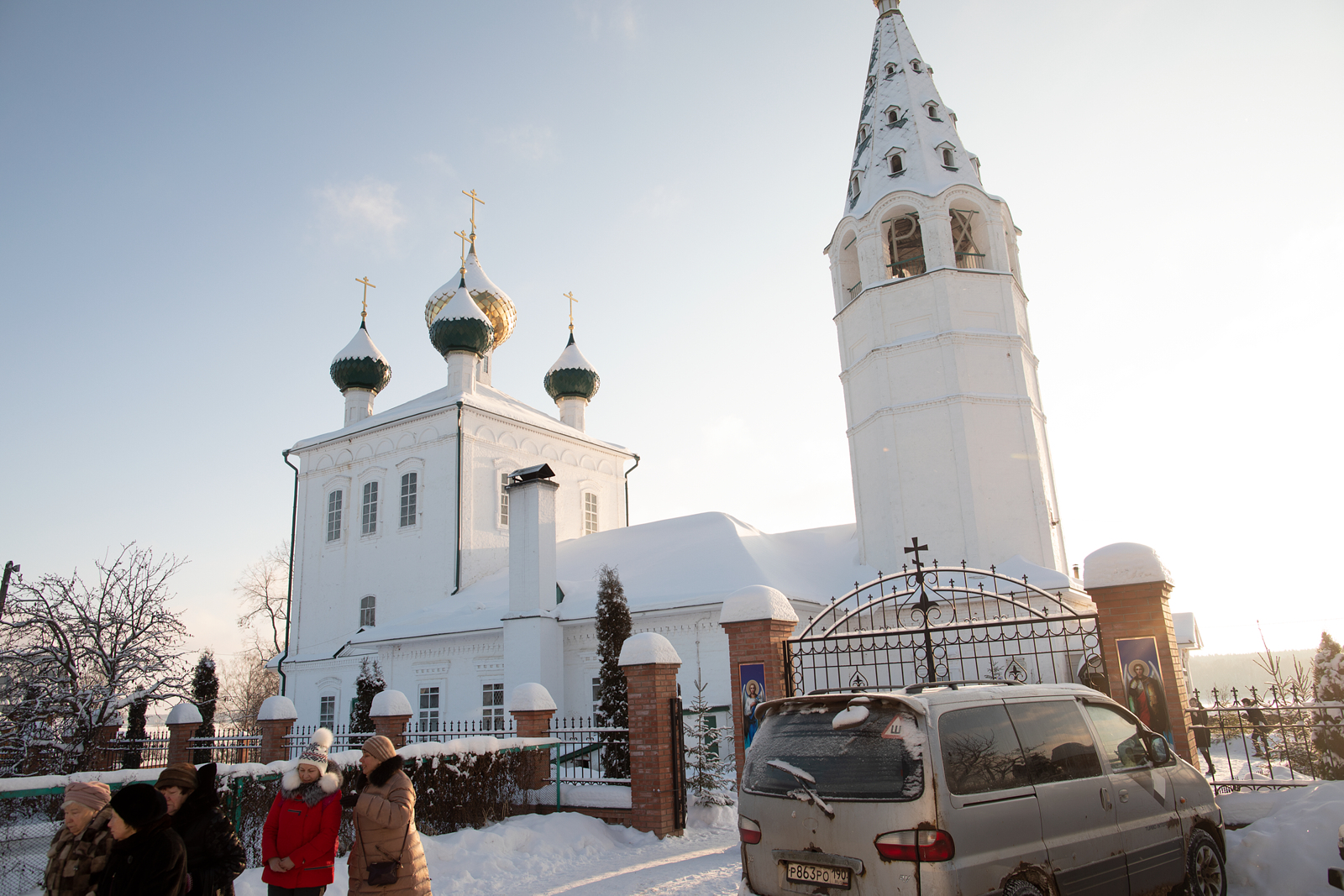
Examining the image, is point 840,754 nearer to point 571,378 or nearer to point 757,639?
point 757,639

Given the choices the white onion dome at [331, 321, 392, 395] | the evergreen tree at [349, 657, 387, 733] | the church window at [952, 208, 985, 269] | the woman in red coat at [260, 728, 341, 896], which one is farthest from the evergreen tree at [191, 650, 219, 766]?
the church window at [952, 208, 985, 269]

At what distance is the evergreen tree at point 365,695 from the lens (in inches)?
637

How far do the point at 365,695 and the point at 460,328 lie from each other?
36.1ft

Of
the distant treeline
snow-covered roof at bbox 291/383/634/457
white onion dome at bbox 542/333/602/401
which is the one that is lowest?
the distant treeline

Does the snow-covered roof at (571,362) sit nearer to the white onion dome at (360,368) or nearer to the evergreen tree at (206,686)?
the white onion dome at (360,368)

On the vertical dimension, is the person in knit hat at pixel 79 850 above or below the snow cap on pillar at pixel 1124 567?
below

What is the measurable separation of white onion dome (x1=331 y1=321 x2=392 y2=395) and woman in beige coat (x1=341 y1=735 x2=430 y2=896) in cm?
2386

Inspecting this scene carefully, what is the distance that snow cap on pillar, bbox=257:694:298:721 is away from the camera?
1407cm

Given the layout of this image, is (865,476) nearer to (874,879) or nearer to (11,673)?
(874,879)

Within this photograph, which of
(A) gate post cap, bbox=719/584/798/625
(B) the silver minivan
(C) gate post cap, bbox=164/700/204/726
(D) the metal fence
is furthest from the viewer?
(C) gate post cap, bbox=164/700/204/726

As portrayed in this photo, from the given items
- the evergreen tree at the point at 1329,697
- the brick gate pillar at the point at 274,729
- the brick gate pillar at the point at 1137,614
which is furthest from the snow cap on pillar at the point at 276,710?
the evergreen tree at the point at 1329,697

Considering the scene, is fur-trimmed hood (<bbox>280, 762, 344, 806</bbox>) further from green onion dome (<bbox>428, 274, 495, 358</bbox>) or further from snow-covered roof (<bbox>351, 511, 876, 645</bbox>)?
green onion dome (<bbox>428, 274, 495, 358</bbox>)

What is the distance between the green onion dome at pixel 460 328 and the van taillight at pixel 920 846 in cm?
2205

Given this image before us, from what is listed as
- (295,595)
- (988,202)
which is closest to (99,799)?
(988,202)
